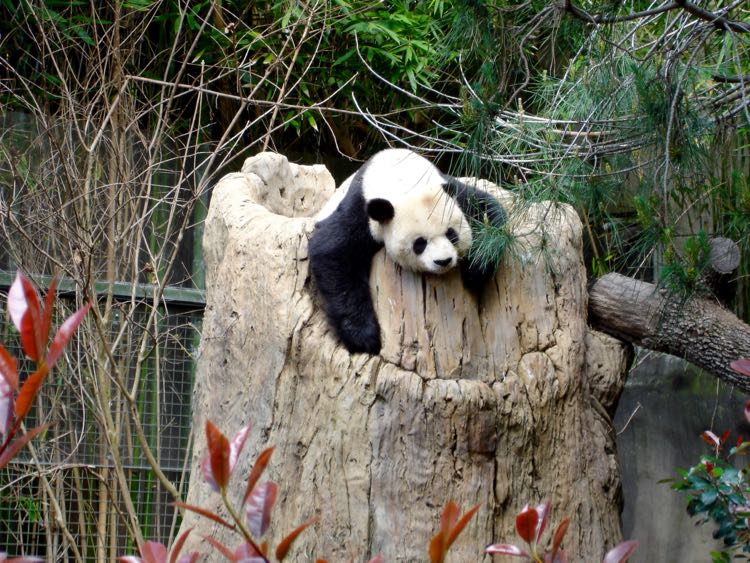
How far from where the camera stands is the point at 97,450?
4746 millimetres

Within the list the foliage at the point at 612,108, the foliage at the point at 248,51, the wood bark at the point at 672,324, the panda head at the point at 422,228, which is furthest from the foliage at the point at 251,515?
the foliage at the point at 248,51

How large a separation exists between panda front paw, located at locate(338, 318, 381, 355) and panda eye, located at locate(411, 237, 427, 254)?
0.30 m

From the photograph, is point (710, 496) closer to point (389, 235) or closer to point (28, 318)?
point (389, 235)

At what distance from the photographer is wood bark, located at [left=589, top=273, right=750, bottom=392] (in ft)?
10.3

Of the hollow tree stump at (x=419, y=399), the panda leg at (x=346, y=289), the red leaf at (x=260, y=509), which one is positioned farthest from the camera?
the panda leg at (x=346, y=289)

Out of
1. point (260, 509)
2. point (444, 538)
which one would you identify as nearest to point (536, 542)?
point (444, 538)

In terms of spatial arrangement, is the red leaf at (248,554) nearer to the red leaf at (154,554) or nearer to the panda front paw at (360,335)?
the red leaf at (154,554)

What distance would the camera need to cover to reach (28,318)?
988 millimetres

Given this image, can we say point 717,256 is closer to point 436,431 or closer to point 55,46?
point 436,431

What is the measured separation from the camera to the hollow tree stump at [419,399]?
9.37ft

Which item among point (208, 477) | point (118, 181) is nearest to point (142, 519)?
point (118, 181)

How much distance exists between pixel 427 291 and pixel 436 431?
47 centimetres

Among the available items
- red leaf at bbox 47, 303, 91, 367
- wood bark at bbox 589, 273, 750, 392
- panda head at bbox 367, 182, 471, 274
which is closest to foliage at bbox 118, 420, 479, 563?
red leaf at bbox 47, 303, 91, 367

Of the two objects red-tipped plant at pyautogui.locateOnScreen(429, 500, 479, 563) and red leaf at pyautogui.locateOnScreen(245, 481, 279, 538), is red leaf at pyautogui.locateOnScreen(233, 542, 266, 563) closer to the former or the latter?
red leaf at pyautogui.locateOnScreen(245, 481, 279, 538)
